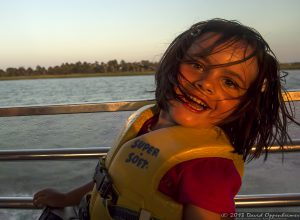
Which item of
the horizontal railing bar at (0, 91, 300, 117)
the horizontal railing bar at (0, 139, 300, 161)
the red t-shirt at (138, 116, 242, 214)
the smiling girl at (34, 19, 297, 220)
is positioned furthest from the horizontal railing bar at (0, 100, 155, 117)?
the red t-shirt at (138, 116, 242, 214)

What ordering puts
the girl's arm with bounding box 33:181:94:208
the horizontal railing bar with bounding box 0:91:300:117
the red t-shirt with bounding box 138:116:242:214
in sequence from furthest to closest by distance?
the horizontal railing bar with bounding box 0:91:300:117
the girl's arm with bounding box 33:181:94:208
the red t-shirt with bounding box 138:116:242:214

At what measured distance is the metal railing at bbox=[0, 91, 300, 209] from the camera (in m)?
1.87

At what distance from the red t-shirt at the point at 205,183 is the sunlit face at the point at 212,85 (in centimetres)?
17

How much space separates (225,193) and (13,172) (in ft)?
22.7

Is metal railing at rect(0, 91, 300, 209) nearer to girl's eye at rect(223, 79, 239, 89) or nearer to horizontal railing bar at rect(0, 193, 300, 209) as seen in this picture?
horizontal railing bar at rect(0, 193, 300, 209)

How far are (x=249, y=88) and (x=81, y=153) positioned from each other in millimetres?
1130

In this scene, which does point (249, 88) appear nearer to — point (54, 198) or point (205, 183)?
point (205, 183)

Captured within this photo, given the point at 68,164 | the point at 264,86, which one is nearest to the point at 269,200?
the point at 264,86

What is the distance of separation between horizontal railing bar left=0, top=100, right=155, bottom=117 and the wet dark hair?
61 cm

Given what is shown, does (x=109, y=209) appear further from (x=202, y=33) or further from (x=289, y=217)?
(x=289, y=217)

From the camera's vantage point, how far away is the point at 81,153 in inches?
79.0

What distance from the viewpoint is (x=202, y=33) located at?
127 centimetres

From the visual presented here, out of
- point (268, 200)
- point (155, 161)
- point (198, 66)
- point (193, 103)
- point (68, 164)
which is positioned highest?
point (198, 66)

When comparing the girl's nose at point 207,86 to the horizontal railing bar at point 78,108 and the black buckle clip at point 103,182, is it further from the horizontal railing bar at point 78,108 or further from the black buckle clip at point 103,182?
the horizontal railing bar at point 78,108
